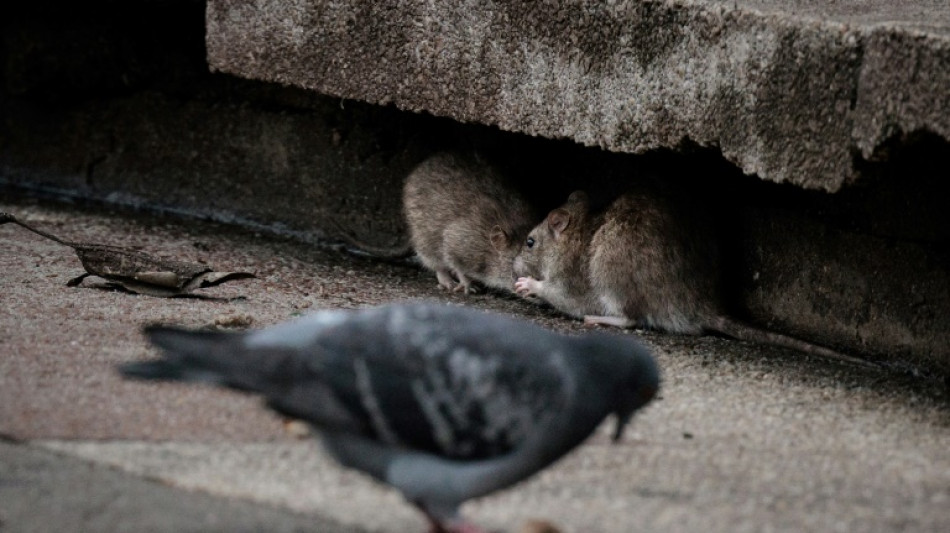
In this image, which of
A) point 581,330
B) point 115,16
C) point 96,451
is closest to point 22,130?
point 115,16

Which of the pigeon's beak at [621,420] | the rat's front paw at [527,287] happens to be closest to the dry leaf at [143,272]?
the rat's front paw at [527,287]

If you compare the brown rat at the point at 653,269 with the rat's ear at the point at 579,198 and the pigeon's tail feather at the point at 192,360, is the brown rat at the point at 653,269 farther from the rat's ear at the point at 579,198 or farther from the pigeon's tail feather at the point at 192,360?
the pigeon's tail feather at the point at 192,360

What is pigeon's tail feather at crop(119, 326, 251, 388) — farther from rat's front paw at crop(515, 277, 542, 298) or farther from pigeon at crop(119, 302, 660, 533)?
rat's front paw at crop(515, 277, 542, 298)

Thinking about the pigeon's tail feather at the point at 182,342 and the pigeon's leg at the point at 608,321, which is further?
the pigeon's leg at the point at 608,321

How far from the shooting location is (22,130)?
7.61 m

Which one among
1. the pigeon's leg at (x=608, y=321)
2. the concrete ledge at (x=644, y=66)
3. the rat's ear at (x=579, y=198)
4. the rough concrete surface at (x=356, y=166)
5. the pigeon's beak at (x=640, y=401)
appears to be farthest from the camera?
the rat's ear at (x=579, y=198)

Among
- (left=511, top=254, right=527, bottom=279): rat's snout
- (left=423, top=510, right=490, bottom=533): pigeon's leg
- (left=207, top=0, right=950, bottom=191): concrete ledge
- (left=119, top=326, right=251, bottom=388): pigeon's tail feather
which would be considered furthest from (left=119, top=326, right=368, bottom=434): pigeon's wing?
(left=511, top=254, right=527, bottom=279): rat's snout

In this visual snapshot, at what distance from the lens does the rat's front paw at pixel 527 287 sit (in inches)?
234

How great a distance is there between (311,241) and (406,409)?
12.5 ft

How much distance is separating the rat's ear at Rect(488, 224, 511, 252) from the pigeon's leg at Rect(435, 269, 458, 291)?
0.26 meters

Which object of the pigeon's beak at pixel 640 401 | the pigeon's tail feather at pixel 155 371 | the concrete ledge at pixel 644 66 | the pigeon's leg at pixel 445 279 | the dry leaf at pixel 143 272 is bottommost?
the pigeon's leg at pixel 445 279

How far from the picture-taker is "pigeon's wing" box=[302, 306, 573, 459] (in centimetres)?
292

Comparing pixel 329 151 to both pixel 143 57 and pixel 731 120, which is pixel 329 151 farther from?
pixel 731 120

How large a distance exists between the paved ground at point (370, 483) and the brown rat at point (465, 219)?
120 cm
